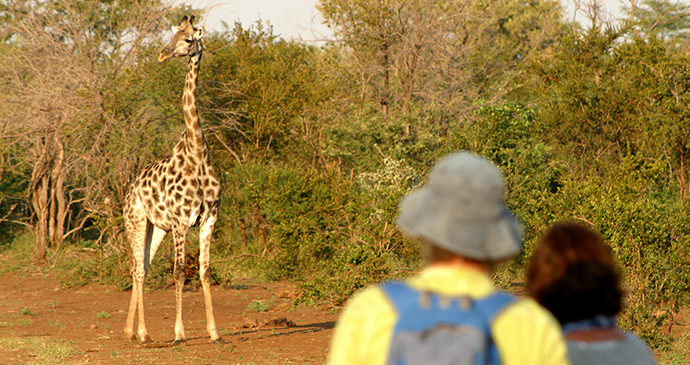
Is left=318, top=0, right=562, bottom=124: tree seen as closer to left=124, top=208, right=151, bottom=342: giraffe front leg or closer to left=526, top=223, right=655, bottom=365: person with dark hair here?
left=124, top=208, right=151, bottom=342: giraffe front leg

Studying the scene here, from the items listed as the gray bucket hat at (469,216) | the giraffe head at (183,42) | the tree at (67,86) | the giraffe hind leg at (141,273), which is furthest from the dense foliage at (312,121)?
the gray bucket hat at (469,216)

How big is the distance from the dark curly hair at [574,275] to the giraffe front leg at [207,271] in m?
7.41

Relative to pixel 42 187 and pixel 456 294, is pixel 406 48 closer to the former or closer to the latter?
pixel 42 187

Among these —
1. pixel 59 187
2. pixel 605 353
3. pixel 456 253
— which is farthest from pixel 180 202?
pixel 59 187

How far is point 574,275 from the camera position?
76.7 inches

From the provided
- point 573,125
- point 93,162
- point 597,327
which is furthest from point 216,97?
point 597,327

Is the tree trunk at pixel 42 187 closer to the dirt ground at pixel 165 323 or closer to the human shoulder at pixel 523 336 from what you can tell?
the dirt ground at pixel 165 323

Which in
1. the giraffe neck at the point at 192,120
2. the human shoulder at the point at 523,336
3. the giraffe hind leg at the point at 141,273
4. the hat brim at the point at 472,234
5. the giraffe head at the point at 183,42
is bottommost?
the giraffe hind leg at the point at 141,273

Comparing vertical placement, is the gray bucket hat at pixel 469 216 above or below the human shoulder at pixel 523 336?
above

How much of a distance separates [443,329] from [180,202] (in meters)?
7.98

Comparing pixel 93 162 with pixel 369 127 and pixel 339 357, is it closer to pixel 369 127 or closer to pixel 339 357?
pixel 369 127

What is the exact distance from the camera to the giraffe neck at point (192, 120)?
9.59 meters

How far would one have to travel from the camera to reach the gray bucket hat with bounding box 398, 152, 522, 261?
1714 millimetres

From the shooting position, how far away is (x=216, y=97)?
17.8 m
